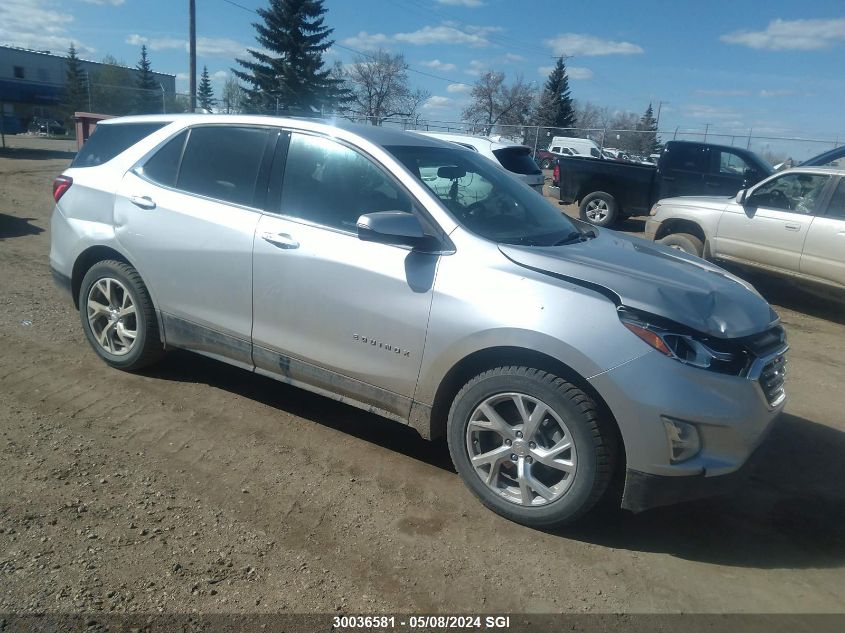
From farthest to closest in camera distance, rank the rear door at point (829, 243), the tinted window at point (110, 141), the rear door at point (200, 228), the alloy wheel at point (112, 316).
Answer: the rear door at point (829, 243)
the tinted window at point (110, 141)
the alloy wheel at point (112, 316)
the rear door at point (200, 228)

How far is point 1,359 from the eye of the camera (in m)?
4.80

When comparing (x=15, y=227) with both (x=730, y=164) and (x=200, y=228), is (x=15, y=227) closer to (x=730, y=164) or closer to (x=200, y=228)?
(x=200, y=228)

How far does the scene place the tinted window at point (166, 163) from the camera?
436cm

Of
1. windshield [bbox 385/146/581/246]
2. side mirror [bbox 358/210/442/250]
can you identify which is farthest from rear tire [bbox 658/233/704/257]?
side mirror [bbox 358/210/442/250]

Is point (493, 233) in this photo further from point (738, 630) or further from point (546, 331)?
point (738, 630)

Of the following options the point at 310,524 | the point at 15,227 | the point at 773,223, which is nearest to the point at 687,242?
the point at 773,223

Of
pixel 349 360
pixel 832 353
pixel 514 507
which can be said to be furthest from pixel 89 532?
pixel 832 353

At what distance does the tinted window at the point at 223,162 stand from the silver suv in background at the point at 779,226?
267 inches

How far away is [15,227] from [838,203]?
11.1 metres

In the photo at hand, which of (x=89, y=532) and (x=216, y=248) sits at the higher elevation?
(x=216, y=248)

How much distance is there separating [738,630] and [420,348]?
1.82 meters

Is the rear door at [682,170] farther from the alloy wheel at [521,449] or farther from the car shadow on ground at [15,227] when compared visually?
the alloy wheel at [521,449]

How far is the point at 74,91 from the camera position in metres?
47.2

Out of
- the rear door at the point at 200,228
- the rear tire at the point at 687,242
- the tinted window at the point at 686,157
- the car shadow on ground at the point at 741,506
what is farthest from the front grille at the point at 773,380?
the tinted window at the point at 686,157
